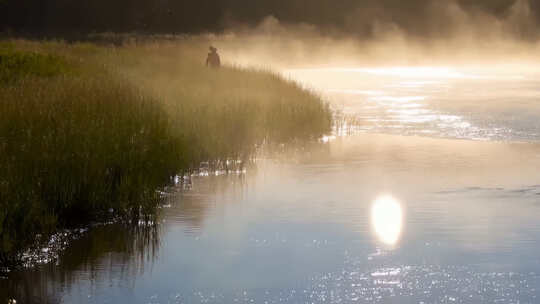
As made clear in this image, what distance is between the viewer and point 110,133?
13859mm

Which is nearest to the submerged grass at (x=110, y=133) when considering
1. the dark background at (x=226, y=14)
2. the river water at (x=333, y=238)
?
the river water at (x=333, y=238)

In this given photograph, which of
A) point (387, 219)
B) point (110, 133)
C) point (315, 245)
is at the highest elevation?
point (110, 133)

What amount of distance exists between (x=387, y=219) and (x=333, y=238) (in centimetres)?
129

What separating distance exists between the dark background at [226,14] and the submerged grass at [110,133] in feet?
172

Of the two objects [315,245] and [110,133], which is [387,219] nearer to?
[315,245]

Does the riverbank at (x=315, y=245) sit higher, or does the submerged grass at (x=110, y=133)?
the submerged grass at (x=110, y=133)

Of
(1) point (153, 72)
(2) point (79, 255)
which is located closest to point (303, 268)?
(2) point (79, 255)

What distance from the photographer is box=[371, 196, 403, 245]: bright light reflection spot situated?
462 inches

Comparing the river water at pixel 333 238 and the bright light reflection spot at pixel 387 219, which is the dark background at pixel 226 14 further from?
the bright light reflection spot at pixel 387 219

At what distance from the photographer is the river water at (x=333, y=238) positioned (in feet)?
31.4

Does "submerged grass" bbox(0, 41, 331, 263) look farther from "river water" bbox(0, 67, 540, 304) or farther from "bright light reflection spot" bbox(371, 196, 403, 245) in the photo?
"bright light reflection spot" bbox(371, 196, 403, 245)

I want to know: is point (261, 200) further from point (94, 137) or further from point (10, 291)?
point (10, 291)

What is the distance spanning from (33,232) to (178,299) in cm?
231

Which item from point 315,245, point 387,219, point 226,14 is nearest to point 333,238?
point 315,245
